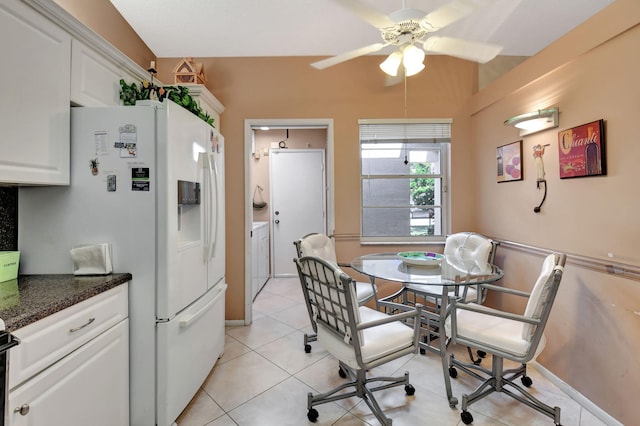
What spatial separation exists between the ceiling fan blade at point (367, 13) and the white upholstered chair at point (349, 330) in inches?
53.7

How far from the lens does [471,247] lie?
7.93 feet

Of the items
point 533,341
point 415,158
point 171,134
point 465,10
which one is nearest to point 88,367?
point 171,134

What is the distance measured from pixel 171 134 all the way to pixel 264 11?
1.42m

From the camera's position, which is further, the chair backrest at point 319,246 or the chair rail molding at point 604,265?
the chair backrest at point 319,246

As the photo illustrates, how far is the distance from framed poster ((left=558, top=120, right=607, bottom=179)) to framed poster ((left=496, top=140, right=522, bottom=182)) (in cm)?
38

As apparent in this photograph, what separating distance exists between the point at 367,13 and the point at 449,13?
1.41 feet

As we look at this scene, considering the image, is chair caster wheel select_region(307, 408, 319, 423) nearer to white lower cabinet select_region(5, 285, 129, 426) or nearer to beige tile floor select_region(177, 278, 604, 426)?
beige tile floor select_region(177, 278, 604, 426)

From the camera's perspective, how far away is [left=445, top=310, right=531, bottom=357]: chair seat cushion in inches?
59.9

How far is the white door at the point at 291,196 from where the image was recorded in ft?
15.0

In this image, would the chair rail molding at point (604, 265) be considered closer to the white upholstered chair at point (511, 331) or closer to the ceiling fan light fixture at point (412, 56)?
the white upholstered chair at point (511, 331)

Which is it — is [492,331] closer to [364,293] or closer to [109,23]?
[364,293]

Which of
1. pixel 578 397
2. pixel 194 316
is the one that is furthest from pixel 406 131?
pixel 194 316

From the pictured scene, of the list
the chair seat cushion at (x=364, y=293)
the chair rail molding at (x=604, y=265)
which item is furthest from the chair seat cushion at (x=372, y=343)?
the chair rail molding at (x=604, y=265)

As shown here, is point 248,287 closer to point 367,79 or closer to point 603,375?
point 367,79
